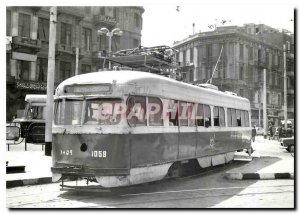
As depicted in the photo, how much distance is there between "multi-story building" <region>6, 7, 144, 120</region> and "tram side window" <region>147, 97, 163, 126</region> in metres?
12.4

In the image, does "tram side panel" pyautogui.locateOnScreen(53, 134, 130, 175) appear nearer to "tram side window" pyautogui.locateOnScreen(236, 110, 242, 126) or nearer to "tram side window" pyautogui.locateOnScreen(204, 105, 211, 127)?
"tram side window" pyautogui.locateOnScreen(204, 105, 211, 127)

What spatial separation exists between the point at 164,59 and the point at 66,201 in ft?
16.8

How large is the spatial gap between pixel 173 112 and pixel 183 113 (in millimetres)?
575

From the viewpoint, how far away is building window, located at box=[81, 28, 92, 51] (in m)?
31.9

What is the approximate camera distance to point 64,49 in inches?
1139

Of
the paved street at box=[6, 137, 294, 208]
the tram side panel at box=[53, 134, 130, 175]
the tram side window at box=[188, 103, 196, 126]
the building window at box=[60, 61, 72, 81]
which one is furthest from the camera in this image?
the building window at box=[60, 61, 72, 81]

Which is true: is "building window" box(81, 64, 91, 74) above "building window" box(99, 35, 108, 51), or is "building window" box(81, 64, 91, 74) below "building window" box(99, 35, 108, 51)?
below

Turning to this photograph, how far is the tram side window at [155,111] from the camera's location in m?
8.86

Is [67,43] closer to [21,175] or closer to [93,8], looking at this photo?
[93,8]

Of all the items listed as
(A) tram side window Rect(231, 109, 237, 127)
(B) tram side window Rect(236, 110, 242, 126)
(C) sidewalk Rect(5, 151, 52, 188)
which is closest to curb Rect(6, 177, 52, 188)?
Answer: (C) sidewalk Rect(5, 151, 52, 188)

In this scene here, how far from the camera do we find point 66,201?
7.87 meters

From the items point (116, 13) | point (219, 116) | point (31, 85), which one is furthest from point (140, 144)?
point (116, 13)

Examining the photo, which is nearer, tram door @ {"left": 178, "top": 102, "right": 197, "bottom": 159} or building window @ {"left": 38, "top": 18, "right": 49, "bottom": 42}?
tram door @ {"left": 178, "top": 102, "right": 197, "bottom": 159}

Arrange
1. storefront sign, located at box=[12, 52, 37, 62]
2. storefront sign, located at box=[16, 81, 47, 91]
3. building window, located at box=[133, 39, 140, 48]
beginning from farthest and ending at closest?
1. building window, located at box=[133, 39, 140, 48]
2. storefront sign, located at box=[12, 52, 37, 62]
3. storefront sign, located at box=[16, 81, 47, 91]
